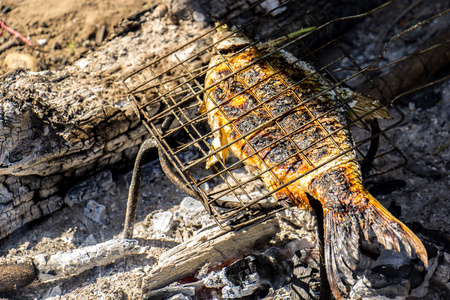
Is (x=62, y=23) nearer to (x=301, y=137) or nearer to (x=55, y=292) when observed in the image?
(x=55, y=292)

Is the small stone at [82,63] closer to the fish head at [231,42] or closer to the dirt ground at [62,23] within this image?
the dirt ground at [62,23]

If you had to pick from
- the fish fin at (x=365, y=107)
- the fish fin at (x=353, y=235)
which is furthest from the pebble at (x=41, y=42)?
the fish fin at (x=353, y=235)

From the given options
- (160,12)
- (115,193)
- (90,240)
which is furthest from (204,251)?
(160,12)

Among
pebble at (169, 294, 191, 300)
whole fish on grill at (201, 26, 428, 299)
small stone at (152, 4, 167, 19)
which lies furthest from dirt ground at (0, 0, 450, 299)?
whole fish on grill at (201, 26, 428, 299)

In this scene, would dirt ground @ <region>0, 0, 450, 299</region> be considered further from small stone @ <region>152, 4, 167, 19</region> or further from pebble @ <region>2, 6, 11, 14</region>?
small stone @ <region>152, 4, 167, 19</region>

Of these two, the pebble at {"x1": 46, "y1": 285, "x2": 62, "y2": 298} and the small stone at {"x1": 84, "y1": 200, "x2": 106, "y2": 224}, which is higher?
the small stone at {"x1": 84, "y1": 200, "x2": 106, "y2": 224}

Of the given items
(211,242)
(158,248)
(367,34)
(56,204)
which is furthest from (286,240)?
(367,34)
